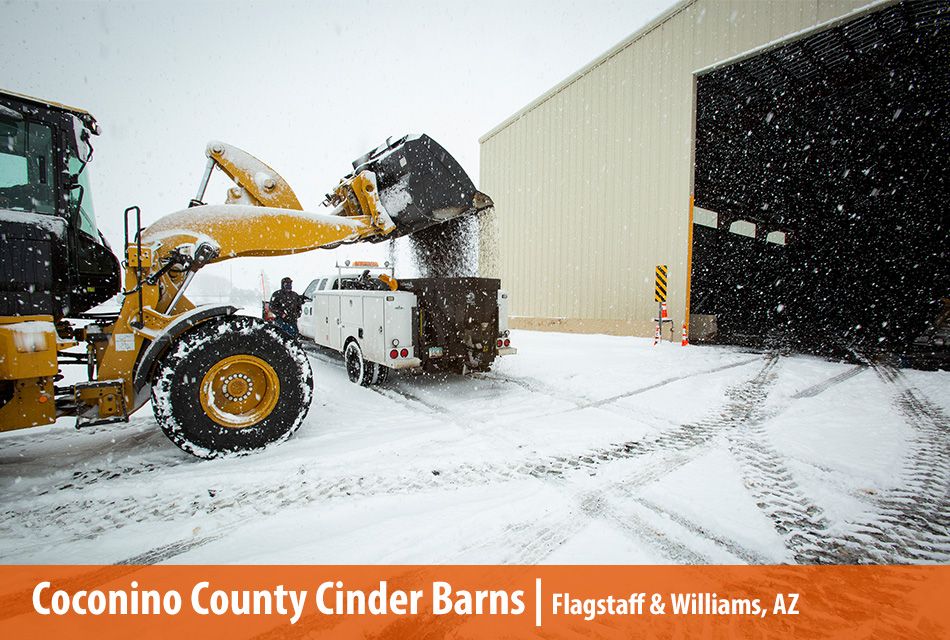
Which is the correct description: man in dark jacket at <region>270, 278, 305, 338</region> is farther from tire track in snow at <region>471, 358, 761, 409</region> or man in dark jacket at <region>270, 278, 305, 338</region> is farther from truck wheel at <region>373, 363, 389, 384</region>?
tire track in snow at <region>471, 358, 761, 409</region>

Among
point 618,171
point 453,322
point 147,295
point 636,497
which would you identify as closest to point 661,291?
point 618,171

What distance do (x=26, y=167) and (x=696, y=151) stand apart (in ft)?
43.7

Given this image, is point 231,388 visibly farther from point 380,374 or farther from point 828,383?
point 828,383

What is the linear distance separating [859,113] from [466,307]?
1669 cm

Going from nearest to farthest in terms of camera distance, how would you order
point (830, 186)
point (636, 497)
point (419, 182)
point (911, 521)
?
point (911, 521), point (636, 497), point (419, 182), point (830, 186)

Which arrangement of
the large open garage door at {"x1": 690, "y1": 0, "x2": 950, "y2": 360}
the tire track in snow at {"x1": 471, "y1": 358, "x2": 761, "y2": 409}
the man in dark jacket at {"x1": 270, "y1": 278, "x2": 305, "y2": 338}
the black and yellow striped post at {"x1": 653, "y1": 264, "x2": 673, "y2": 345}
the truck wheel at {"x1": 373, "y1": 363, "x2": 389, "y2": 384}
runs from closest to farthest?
the tire track in snow at {"x1": 471, "y1": 358, "x2": 761, "y2": 409} < the truck wheel at {"x1": 373, "y1": 363, "x2": 389, "y2": 384} < the man in dark jacket at {"x1": 270, "y1": 278, "x2": 305, "y2": 338} < the large open garage door at {"x1": 690, "y1": 0, "x2": 950, "y2": 360} < the black and yellow striped post at {"x1": 653, "y1": 264, "x2": 673, "y2": 345}

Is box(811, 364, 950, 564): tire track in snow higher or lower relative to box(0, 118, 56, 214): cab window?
lower

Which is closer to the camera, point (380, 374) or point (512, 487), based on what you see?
point (512, 487)

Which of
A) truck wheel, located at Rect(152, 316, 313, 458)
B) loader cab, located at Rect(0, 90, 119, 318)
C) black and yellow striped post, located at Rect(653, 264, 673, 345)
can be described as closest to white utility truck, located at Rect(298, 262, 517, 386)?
truck wheel, located at Rect(152, 316, 313, 458)

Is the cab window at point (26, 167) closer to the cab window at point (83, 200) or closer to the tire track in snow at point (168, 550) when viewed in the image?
the cab window at point (83, 200)

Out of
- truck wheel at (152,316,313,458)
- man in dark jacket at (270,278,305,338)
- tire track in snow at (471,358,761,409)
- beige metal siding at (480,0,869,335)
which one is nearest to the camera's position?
truck wheel at (152,316,313,458)

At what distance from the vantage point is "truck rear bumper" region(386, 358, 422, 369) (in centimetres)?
582

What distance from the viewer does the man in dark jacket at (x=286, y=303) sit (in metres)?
9.19

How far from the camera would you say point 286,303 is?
9258 millimetres
